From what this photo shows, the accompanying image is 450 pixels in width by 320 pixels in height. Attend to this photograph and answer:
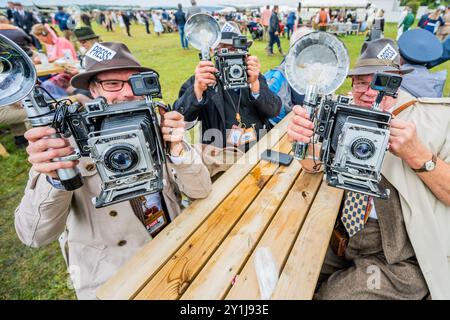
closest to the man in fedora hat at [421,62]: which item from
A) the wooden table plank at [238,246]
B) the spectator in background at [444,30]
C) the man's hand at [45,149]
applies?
the wooden table plank at [238,246]

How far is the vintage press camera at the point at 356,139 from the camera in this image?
4.45ft

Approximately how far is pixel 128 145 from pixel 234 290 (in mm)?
954

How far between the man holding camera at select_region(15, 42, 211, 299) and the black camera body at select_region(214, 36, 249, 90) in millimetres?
805

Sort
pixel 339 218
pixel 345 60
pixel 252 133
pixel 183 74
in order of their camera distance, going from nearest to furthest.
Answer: pixel 345 60, pixel 339 218, pixel 252 133, pixel 183 74

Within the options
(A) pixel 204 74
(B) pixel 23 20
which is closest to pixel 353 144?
(A) pixel 204 74

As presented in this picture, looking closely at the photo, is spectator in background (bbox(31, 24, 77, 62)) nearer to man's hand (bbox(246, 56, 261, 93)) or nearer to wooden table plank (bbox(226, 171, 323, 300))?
man's hand (bbox(246, 56, 261, 93))

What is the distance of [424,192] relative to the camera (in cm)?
163

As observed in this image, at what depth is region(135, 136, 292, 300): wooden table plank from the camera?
1278 mm

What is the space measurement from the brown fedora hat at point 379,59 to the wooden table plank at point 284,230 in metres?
0.99

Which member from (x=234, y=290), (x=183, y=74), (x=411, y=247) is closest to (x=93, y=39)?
(x=183, y=74)

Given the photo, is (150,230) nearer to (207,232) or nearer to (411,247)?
(207,232)

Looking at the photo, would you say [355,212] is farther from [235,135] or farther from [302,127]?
[235,135]

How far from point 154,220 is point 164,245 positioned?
0.54 meters

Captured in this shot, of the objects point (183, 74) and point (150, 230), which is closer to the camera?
point (150, 230)
